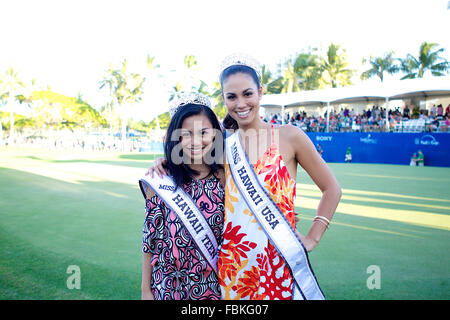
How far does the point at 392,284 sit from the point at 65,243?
4.08m

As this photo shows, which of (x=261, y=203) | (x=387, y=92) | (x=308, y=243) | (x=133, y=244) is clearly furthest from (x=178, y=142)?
(x=387, y=92)

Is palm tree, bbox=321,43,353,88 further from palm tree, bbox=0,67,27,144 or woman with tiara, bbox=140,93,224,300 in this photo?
palm tree, bbox=0,67,27,144

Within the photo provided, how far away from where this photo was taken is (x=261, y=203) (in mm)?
1934

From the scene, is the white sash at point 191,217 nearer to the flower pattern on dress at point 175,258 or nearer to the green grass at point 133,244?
the flower pattern on dress at point 175,258

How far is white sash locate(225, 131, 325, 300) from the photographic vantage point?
193 centimetres

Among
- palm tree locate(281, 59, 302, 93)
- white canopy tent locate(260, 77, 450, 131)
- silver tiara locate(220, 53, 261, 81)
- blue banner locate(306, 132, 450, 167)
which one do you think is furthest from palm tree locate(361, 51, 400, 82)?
silver tiara locate(220, 53, 261, 81)

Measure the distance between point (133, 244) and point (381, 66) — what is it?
44.0 meters

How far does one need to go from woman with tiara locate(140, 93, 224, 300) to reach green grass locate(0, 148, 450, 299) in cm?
159

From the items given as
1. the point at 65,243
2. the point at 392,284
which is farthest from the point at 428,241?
the point at 65,243

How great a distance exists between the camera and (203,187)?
203 centimetres

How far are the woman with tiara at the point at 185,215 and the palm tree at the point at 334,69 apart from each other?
43.2m

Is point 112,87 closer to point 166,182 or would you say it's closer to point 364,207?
point 364,207

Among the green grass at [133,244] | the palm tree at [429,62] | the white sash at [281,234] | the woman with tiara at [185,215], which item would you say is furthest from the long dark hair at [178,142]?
the palm tree at [429,62]
